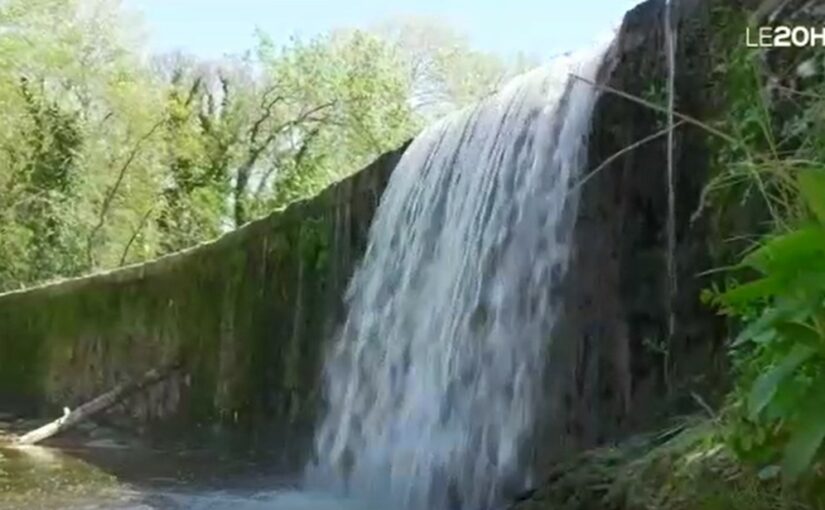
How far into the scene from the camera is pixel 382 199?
8.41 m

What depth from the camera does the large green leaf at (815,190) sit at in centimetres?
166

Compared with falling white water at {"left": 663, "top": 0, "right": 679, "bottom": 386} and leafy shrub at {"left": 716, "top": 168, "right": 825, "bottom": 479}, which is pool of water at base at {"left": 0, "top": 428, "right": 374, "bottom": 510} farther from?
leafy shrub at {"left": 716, "top": 168, "right": 825, "bottom": 479}

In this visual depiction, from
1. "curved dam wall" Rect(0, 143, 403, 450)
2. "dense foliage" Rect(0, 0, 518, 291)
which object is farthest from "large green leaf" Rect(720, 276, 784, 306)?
"dense foliage" Rect(0, 0, 518, 291)

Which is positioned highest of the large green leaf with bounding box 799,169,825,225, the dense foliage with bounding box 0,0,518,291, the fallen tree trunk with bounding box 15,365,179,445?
the dense foliage with bounding box 0,0,518,291

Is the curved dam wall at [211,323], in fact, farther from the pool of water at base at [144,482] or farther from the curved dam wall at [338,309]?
the pool of water at base at [144,482]

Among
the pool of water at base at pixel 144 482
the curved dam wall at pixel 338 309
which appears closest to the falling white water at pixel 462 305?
the curved dam wall at pixel 338 309

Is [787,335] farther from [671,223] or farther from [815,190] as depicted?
[671,223]

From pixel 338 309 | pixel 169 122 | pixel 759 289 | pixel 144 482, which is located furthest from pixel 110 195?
pixel 759 289

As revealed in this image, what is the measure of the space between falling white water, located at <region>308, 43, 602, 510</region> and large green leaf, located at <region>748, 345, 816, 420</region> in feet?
11.5

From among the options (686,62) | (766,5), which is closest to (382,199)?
(686,62)

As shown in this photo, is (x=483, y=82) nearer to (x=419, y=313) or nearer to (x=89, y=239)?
(x=89, y=239)

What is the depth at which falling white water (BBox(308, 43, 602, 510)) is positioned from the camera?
18.3ft

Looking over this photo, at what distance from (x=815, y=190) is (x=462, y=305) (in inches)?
183

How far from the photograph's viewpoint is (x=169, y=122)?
18.0 metres
